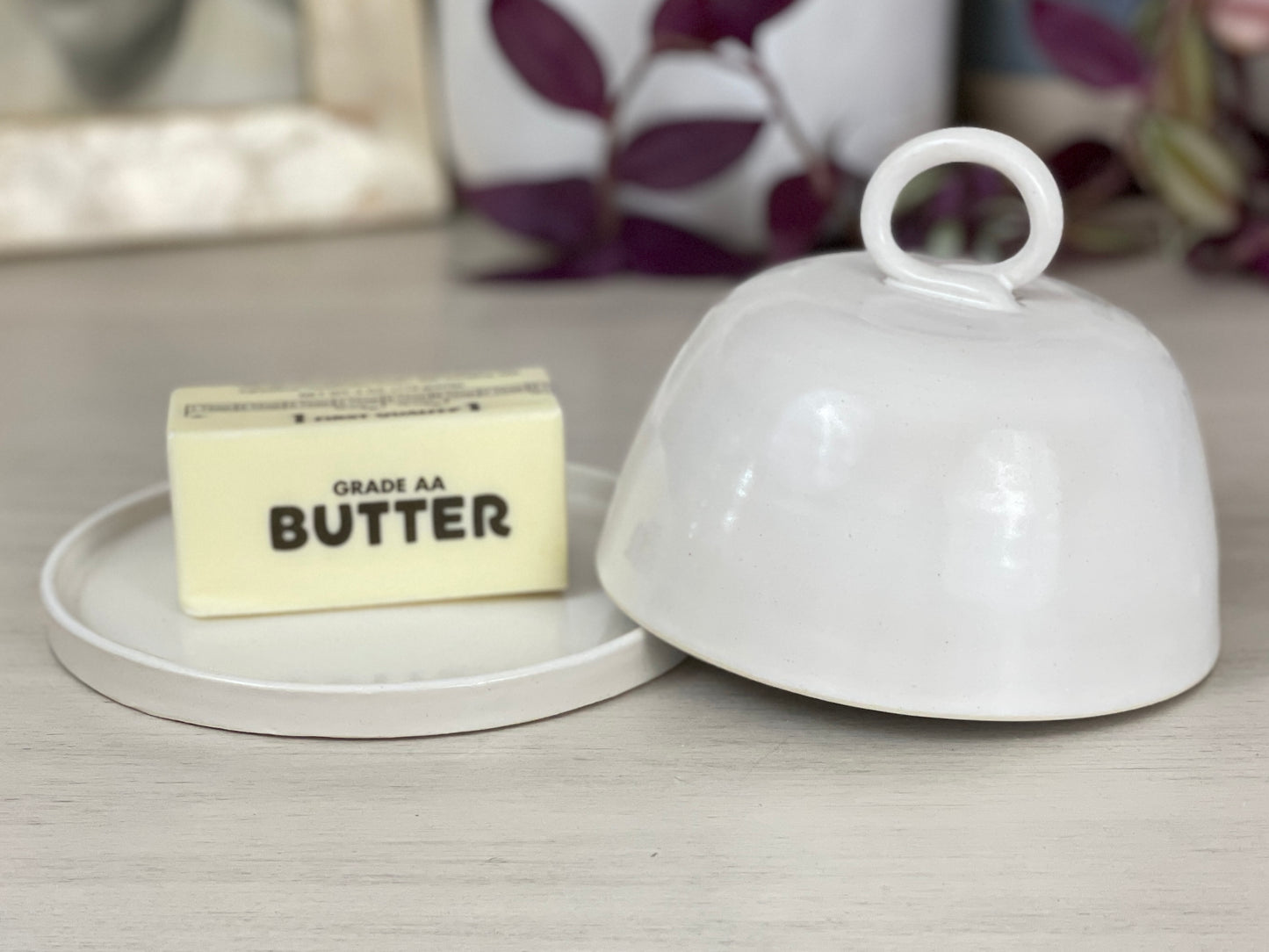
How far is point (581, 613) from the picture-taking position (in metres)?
0.43

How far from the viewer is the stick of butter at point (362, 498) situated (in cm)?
41

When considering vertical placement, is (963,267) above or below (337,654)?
above

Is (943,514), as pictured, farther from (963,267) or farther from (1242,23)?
(1242,23)

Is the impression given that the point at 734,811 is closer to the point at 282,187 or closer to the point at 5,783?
the point at 5,783

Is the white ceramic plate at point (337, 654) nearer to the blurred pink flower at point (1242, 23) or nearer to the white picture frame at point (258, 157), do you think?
the white picture frame at point (258, 157)

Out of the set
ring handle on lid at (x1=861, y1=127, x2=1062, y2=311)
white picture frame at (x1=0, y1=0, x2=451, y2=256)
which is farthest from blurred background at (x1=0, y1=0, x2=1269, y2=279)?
ring handle on lid at (x1=861, y1=127, x2=1062, y2=311)

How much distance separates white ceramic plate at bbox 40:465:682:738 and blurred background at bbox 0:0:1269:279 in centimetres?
40

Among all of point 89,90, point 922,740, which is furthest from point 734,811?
point 89,90

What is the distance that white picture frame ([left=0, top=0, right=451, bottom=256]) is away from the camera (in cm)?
84

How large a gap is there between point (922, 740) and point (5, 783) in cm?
24

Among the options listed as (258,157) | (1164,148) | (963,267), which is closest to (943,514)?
(963,267)

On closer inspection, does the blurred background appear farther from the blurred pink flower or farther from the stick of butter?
A: the stick of butter

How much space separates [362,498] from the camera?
425 millimetres

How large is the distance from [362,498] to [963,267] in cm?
19
